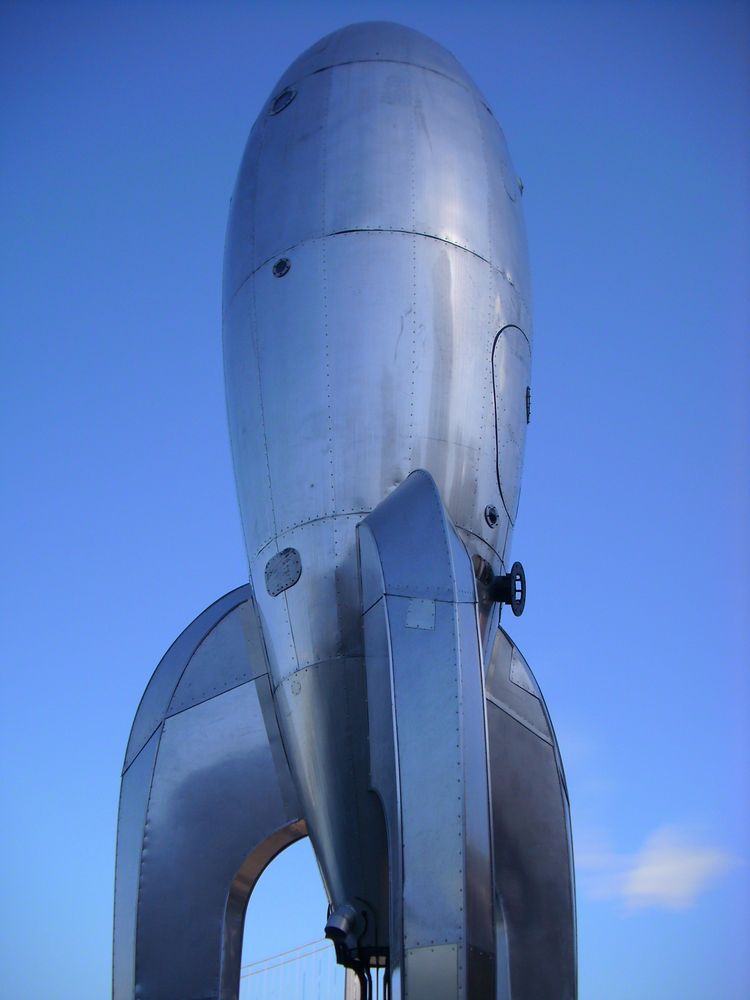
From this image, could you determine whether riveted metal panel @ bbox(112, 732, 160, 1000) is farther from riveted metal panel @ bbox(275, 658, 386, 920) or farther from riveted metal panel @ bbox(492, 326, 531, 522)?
riveted metal panel @ bbox(492, 326, 531, 522)

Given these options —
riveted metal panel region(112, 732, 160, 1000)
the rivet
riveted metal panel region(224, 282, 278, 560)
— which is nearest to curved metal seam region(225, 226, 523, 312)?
riveted metal panel region(224, 282, 278, 560)

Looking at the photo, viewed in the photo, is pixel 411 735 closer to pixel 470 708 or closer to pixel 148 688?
pixel 470 708

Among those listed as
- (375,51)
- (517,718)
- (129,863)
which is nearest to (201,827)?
(129,863)

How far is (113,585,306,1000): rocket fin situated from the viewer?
37.2 feet

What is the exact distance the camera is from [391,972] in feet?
29.5

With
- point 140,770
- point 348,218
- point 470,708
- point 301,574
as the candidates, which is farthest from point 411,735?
point 348,218

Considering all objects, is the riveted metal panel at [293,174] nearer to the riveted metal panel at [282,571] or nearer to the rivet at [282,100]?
the rivet at [282,100]

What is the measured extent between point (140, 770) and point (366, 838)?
2.89 meters

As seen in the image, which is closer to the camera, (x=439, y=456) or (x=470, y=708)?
(x=470, y=708)

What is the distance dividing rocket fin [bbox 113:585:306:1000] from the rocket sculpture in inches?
0.9

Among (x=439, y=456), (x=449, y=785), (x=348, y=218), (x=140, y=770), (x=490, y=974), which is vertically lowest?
(x=490, y=974)

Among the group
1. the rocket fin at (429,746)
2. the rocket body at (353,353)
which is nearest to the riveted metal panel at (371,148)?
the rocket body at (353,353)

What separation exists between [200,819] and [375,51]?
9025 millimetres

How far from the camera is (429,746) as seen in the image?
952 cm
